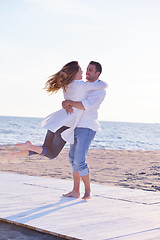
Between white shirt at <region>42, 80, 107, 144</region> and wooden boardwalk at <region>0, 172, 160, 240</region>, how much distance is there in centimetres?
83

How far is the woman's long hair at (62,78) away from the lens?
447 cm

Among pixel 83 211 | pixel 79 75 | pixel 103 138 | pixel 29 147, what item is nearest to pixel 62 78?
pixel 79 75

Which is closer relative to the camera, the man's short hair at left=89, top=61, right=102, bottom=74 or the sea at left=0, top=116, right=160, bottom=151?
the man's short hair at left=89, top=61, right=102, bottom=74

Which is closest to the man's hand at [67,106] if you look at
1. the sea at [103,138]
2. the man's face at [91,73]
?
the man's face at [91,73]

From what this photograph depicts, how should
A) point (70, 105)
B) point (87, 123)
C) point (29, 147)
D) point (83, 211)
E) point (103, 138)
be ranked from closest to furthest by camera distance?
point (83, 211) < point (29, 147) < point (70, 105) < point (87, 123) < point (103, 138)

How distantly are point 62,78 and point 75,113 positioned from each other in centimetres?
44

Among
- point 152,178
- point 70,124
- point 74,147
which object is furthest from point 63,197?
point 152,178

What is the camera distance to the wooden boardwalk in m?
3.16

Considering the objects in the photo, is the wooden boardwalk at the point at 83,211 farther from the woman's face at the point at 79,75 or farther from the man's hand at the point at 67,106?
the woman's face at the point at 79,75

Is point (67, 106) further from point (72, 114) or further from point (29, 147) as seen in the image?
point (29, 147)

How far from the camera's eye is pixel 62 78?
4.48m

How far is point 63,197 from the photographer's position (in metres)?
4.75

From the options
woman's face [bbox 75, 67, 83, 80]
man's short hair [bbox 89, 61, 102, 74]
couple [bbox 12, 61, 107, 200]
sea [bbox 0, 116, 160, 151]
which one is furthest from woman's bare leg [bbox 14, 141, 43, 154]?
sea [bbox 0, 116, 160, 151]

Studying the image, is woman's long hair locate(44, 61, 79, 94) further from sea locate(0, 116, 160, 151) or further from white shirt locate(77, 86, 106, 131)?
sea locate(0, 116, 160, 151)
